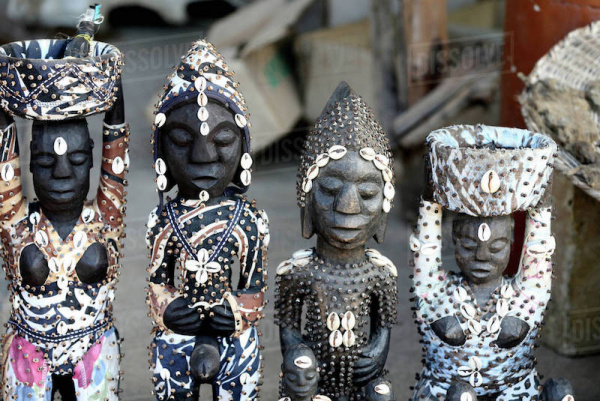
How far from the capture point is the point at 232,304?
2.85 meters

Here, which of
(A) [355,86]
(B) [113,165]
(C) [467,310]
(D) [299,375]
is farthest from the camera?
(A) [355,86]

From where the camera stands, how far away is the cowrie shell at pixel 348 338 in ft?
9.28

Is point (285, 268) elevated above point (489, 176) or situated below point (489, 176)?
below

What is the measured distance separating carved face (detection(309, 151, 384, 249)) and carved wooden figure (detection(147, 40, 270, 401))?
0.74 ft

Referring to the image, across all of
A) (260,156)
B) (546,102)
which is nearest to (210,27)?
(260,156)

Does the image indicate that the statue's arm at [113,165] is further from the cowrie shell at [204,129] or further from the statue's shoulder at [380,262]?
the statue's shoulder at [380,262]

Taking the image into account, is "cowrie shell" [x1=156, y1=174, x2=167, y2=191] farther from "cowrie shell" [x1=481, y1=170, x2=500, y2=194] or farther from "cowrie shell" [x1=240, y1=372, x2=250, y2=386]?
"cowrie shell" [x1=481, y1=170, x2=500, y2=194]

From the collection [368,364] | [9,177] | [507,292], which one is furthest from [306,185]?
[9,177]

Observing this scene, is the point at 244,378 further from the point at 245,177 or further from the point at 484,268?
the point at 484,268

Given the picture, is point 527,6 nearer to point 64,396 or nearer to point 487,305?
point 487,305

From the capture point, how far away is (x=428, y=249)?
2.94 metres

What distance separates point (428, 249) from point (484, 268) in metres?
0.19

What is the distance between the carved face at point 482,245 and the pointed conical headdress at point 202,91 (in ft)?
2.28

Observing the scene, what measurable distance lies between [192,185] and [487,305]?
0.98m
